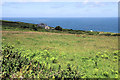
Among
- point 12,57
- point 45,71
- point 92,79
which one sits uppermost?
point 12,57

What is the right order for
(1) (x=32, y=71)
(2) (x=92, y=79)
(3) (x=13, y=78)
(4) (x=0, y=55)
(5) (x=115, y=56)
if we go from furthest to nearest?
(5) (x=115, y=56) < (4) (x=0, y=55) < (2) (x=92, y=79) < (1) (x=32, y=71) < (3) (x=13, y=78)

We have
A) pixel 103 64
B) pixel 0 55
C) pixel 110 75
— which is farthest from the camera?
pixel 103 64

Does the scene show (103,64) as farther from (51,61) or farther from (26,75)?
(26,75)

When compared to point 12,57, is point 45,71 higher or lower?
lower

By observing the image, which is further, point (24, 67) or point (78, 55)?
point (78, 55)

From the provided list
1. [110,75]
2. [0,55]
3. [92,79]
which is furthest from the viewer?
[0,55]

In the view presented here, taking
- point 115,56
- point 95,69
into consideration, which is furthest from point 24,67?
point 115,56

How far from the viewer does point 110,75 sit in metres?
8.70

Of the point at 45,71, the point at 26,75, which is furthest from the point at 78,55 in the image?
the point at 26,75

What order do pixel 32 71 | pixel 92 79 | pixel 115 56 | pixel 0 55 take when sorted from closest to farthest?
pixel 32 71
pixel 92 79
pixel 0 55
pixel 115 56

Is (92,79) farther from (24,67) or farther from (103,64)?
(24,67)

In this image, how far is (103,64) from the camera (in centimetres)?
1029

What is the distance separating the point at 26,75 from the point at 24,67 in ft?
1.95

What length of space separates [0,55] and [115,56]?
9029mm
